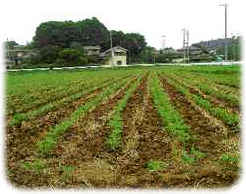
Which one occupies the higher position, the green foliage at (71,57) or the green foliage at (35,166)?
the green foliage at (71,57)

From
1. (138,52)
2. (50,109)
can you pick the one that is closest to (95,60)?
(138,52)

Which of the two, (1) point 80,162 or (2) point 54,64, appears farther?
(2) point 54,64

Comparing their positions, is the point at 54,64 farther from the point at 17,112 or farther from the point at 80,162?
the point at 80,162

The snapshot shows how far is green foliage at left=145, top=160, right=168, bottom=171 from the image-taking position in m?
5.26

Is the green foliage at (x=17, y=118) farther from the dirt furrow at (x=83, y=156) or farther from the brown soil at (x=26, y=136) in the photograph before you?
the dirt furrow at (x=83, y=156)

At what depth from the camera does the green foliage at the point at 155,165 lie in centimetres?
526

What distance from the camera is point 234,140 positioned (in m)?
6.61

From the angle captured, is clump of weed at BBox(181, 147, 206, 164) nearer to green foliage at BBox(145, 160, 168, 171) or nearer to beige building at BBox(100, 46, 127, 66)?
green foliage at BBox(145, 160, 168, 171)

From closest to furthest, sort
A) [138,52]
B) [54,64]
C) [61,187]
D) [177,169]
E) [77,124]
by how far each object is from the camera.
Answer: [61,187] < [177,169] < [77,124] < [54,64] < [138,52]

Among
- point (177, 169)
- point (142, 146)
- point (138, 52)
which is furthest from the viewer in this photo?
point (138, 52)

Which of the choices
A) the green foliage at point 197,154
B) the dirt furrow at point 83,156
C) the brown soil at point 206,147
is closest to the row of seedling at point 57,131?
the dirt furrow at point 83,156

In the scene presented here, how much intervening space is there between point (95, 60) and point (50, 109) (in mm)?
39220

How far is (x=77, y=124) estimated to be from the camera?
842cm

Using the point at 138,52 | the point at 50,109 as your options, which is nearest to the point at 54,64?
the point at 138,52
